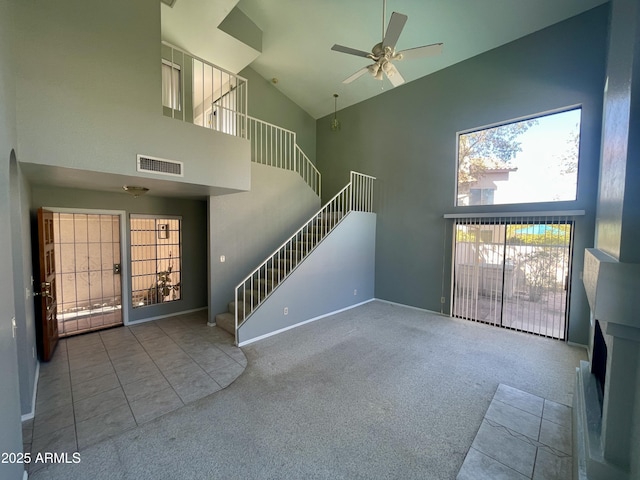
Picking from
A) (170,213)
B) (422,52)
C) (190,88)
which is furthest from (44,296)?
(422,52)

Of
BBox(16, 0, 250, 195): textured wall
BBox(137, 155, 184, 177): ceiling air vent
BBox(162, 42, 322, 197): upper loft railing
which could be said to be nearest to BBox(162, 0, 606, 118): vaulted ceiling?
BBox(162, 42, 322, 197): upper loft railing

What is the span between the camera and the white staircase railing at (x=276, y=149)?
243 inches

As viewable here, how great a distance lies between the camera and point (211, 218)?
4695mm

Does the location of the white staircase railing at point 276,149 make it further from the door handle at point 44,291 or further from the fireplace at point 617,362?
the fireplace at point 617,362

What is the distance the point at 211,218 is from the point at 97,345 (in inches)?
102

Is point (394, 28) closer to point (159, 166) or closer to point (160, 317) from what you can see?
point (159, 166)

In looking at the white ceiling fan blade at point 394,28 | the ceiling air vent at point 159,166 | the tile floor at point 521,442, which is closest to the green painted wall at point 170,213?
the ceiling air vent at point 159,166

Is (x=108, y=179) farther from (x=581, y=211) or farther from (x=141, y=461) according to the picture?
(x=581, y=211)

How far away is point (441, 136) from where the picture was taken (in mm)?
5355

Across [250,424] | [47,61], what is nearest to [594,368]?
[250,424]

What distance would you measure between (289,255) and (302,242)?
1.90 ft

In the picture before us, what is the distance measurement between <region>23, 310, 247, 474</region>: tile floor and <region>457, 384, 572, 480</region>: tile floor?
2.52 m

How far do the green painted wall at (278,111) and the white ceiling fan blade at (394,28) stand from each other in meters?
4.26

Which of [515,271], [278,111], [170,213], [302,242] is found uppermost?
[278,111]
